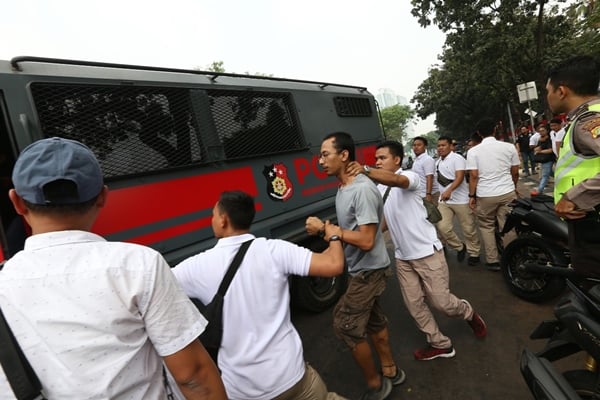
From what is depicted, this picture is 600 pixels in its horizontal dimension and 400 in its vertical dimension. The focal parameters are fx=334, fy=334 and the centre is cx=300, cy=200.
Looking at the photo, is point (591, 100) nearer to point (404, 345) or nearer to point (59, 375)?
point (404, 345)

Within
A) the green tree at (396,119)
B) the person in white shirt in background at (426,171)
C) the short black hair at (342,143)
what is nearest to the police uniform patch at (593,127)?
the short black hair at (342,143)

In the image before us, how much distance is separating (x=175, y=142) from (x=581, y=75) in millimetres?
3061

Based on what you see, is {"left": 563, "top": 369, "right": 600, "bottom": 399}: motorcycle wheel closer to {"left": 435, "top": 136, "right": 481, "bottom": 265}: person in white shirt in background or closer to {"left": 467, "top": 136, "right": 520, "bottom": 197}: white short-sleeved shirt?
{"left": 467, "top": 136, "right": 520, "bottom": 197}: white short-sleeved shirt

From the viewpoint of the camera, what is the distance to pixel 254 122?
12.4 ft

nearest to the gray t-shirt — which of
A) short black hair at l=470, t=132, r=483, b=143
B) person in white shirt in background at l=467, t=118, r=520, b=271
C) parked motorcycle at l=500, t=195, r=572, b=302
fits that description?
parked motorcycle at l=500, t=195, r=572, b=302

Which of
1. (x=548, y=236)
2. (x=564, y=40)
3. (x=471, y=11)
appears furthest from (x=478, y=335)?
(x=564, y=40)

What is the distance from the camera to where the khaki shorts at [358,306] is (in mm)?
2280

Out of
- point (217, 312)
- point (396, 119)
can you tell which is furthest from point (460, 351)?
point (396, 119)

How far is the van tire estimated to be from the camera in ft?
12.1

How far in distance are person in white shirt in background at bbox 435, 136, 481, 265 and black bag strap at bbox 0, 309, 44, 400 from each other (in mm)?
4563

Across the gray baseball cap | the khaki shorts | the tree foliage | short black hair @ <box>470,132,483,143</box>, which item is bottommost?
the khaki shorts

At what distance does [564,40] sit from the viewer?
1588 centimetres

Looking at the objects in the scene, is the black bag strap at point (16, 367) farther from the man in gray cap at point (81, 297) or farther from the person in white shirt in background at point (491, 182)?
the person in white shirt in background at point (491, 182)

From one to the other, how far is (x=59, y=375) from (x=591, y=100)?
9.67ft
